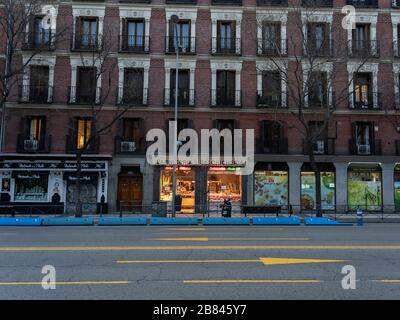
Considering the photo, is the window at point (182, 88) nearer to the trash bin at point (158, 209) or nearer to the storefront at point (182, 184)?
the storefront at point (182, 184)

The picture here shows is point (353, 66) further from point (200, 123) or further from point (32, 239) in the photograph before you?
point (32, 239)

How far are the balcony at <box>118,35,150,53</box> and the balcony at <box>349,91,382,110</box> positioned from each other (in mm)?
15794

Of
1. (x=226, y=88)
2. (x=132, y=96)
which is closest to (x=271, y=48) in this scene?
(x=226, y=88)

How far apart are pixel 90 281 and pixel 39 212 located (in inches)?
787

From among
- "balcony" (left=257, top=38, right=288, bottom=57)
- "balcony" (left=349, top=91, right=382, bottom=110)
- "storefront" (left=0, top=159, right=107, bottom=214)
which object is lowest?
"storefront" (left=0, top=159, right=107, bottom=214)

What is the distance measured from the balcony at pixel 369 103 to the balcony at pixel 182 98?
11724 millimetres

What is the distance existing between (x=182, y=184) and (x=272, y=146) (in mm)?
7130

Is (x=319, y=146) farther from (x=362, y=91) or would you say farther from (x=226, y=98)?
(x=226, y=98)

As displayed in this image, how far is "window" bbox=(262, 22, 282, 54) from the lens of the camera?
89.8ft

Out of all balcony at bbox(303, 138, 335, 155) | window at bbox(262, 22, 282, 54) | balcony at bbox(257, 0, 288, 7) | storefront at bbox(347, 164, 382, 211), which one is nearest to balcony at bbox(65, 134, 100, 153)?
window at bbox(262, 22, 282, 54)

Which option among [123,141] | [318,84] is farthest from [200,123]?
[318,84]

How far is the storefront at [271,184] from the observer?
27125 mm

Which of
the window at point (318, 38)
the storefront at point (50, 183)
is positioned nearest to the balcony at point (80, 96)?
the storefront at point (50, 183)

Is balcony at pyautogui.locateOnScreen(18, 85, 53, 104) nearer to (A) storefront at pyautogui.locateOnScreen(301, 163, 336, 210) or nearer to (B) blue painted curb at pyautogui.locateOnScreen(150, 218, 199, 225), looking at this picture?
(B) blue painted curb at pyautogui.locateOnScreen(150, 218, 199, 225)
